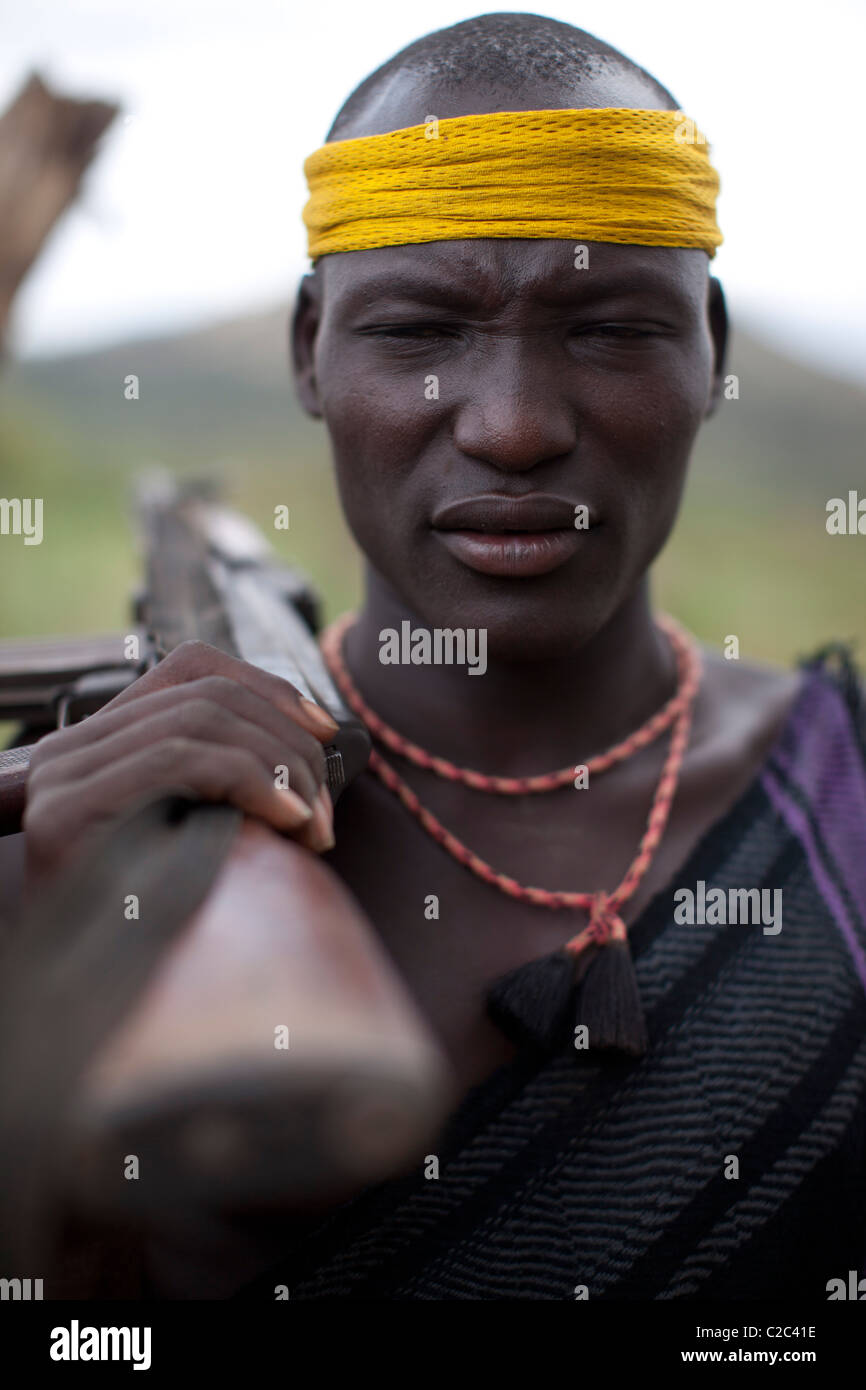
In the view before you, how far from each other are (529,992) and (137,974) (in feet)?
2.80

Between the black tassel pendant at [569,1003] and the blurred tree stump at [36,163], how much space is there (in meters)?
3.02

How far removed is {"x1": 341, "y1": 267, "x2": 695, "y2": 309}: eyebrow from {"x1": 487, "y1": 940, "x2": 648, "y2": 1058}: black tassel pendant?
938mm

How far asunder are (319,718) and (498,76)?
1.03 metres

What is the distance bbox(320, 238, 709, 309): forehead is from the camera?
59.6 inches

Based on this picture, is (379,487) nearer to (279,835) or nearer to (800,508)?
(279,835)

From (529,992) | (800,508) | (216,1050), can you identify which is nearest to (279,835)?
(216,1050)

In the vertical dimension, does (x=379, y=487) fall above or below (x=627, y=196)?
below

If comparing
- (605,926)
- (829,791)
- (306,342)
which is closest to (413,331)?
(306,342)

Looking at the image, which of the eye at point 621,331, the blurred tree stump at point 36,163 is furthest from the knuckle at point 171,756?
the blurred tree stump at point 36,163

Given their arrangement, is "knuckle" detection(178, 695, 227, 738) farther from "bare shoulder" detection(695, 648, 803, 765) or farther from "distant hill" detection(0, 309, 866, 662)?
"distant hill" detection(0, 309, 866, 662)

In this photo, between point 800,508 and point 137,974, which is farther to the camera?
Result: point 800,508

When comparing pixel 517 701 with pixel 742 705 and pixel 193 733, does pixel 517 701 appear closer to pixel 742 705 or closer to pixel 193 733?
pixel 742 705

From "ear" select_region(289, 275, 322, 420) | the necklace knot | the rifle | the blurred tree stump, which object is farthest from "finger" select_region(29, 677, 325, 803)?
the blurred tree stump

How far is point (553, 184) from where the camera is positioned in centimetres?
152
